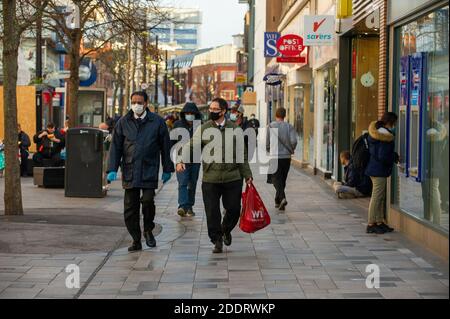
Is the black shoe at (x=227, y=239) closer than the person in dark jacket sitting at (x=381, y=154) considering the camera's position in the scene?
Yes

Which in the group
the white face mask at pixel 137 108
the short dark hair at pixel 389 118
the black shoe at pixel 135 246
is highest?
the white face mask at pixel 137 108

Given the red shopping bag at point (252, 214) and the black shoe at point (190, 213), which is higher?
the red shopping bag at point (252, 214)

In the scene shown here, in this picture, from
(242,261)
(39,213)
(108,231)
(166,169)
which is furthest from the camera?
(39,213)

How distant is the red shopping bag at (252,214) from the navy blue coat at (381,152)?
225 centimetres

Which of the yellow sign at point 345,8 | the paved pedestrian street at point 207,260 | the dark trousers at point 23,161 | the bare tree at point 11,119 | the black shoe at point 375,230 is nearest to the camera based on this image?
the paved pedestrian street at point 207,260

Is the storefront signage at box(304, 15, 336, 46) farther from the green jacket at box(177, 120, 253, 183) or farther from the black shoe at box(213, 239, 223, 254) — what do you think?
the black shoe at box(213, 239, 223, 254)

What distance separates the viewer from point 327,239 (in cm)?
1182

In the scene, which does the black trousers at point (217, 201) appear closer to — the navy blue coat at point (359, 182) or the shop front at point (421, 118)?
the shop front at point (421, 118)

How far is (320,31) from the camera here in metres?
21.0

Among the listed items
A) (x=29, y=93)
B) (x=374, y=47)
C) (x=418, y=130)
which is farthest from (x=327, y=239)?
(x=29, y=93)

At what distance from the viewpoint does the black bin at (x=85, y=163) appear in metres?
17.6

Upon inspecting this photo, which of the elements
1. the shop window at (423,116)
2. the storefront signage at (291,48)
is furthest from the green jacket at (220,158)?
the storefront signage at (291,48)

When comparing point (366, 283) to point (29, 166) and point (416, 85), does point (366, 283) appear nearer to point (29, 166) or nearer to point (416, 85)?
point (416, 85)

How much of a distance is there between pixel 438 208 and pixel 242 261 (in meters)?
2.27
